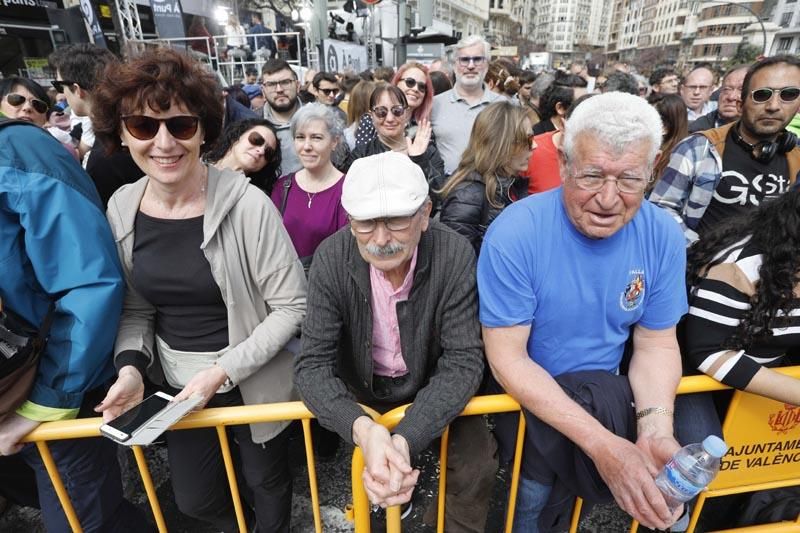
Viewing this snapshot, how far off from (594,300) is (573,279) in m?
0.11

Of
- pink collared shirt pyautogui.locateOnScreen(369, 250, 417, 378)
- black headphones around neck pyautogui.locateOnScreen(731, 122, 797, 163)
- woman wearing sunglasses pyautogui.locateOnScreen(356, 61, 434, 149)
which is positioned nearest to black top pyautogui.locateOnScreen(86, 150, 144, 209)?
pink collared shirt pyautogui.locateOnScreen(369, 250, 417, 378)

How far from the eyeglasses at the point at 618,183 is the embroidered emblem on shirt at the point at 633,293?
325 millimetres

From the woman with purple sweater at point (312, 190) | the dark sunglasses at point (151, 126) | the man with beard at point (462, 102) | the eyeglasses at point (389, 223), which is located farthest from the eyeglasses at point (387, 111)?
the eyeglasses at point (389, 223)

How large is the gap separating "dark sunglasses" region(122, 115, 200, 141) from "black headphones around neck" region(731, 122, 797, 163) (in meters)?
3.34

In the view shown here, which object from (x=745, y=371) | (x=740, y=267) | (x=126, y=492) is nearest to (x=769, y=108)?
(x=740, y=267)

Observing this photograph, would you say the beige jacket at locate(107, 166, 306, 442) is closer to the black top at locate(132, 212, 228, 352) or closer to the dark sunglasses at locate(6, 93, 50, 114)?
the black top at locate(132, 212, 228, 352)

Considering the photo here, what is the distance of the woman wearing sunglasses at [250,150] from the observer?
2.88 m

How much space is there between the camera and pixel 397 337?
176 centimetres

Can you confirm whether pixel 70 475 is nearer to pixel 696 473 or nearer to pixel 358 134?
pixel 696 473

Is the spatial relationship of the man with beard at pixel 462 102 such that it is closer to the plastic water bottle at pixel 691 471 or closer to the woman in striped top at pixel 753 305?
the woman in striped top at pixel 753 305

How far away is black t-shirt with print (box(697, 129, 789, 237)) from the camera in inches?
110

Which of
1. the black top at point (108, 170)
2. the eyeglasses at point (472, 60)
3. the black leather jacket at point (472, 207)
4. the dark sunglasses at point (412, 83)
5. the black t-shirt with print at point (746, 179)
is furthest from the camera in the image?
the eyeglasses at point (472, 60)

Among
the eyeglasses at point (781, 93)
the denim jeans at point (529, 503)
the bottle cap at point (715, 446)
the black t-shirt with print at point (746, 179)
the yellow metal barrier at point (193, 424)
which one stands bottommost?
the denim jeans at point (529, 503)

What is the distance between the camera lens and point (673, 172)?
9.62ft
